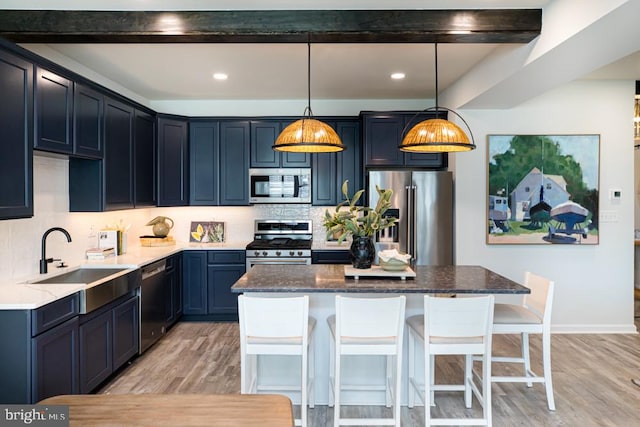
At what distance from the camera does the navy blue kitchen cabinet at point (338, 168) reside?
505cm

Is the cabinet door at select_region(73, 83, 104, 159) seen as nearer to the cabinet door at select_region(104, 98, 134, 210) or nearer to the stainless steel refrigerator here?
the cabinet door at select_region(104, 98, 134, 210)

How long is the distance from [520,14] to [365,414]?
9.53 ft

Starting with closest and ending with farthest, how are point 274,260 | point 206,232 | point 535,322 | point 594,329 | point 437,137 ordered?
point 437,137
point 535,322
point 594,329
point 274,260
point 206,232

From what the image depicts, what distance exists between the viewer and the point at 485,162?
14.7ft

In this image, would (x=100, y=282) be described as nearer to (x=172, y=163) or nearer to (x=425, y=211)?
(x=172, y=163)

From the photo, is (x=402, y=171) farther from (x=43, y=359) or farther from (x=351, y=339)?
(x=43, y=359)

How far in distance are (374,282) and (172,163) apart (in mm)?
3258

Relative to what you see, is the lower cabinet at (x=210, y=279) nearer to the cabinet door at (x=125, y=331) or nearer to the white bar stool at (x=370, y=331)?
the cabinet door at (x=125, y=331)

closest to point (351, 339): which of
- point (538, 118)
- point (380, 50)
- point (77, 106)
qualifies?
point (380, 50)

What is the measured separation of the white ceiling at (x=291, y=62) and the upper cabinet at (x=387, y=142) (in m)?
0.34

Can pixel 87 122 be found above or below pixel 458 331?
above

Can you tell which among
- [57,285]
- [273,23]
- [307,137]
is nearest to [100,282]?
[57,285]

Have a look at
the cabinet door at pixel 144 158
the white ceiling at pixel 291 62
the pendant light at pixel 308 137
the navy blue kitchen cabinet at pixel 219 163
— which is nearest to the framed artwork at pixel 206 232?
the navy blue kitchen cabinet at pixel 219 163

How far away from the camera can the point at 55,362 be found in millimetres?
2494
